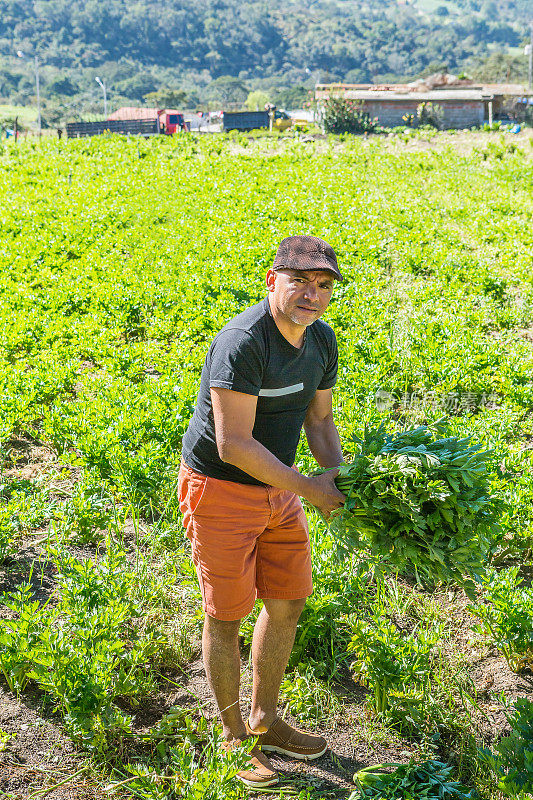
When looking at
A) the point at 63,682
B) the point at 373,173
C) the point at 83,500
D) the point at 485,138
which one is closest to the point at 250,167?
the point at 373,173

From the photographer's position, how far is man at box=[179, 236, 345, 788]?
2.89 m

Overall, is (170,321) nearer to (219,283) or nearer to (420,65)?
(219,283)

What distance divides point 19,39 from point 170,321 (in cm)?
18147

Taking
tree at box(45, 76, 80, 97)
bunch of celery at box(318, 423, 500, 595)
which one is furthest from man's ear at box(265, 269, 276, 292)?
tree at box(45, 76, 80, 97)

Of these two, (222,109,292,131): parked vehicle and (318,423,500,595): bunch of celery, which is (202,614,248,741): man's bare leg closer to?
(318,423,500,595): bunch of celery

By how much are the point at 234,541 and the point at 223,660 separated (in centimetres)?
48

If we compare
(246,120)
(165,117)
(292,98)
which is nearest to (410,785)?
(246,120)

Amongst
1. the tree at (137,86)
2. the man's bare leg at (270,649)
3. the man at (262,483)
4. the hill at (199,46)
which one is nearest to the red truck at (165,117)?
the man at (262,483)

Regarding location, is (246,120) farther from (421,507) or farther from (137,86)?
(137,86)

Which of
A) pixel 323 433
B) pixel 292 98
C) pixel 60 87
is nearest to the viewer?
pixel 323 433

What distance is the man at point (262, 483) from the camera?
2.89m

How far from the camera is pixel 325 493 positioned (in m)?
3.13

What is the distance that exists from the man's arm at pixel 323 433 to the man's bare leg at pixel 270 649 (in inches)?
24.7

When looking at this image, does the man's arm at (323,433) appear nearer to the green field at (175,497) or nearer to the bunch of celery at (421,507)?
the bunch of celery at (421,507)
